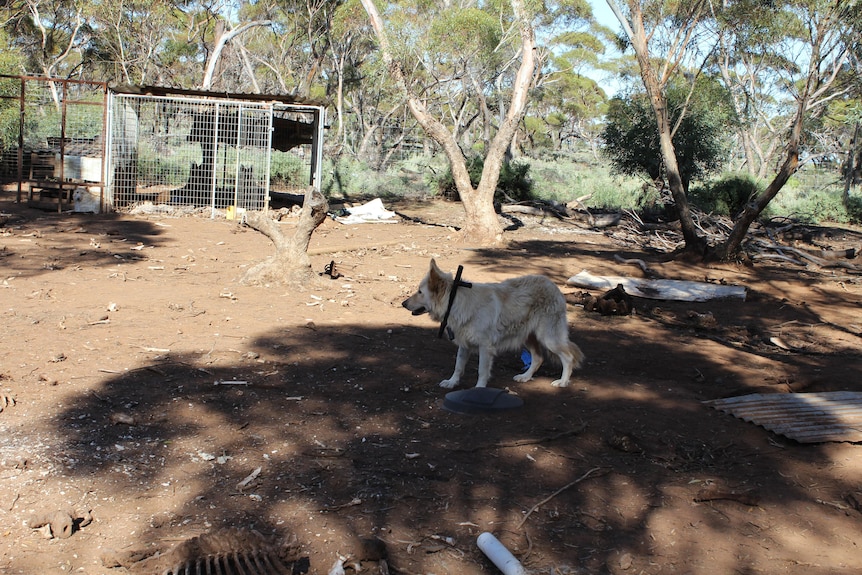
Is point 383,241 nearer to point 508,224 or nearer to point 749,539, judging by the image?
point 508,224

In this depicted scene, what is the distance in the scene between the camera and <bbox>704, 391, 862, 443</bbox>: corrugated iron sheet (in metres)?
5.23

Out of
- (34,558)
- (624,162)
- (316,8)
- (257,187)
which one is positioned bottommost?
(34,558)

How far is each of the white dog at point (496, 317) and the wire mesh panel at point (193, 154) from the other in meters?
13.3

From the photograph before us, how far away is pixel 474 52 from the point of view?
27.7m

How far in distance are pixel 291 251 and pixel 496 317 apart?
4525 mm

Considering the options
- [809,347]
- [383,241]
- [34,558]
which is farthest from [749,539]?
[383,241]

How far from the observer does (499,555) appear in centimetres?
353

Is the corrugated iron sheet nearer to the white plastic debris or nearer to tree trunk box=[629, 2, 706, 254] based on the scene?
tree trunk box=[629, 2, 706, 254]

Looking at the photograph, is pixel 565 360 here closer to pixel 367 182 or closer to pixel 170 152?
pixel 170 152

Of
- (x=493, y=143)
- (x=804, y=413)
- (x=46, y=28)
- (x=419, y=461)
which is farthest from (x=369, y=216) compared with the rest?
(x=46, y=28)

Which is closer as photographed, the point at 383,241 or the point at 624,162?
the point at 383,241

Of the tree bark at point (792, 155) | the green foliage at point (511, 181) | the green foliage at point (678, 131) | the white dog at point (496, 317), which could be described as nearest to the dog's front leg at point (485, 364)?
the white dog at point (496, 317)

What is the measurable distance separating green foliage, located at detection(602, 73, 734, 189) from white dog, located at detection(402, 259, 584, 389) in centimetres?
1765

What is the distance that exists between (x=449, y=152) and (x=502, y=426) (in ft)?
38.9
